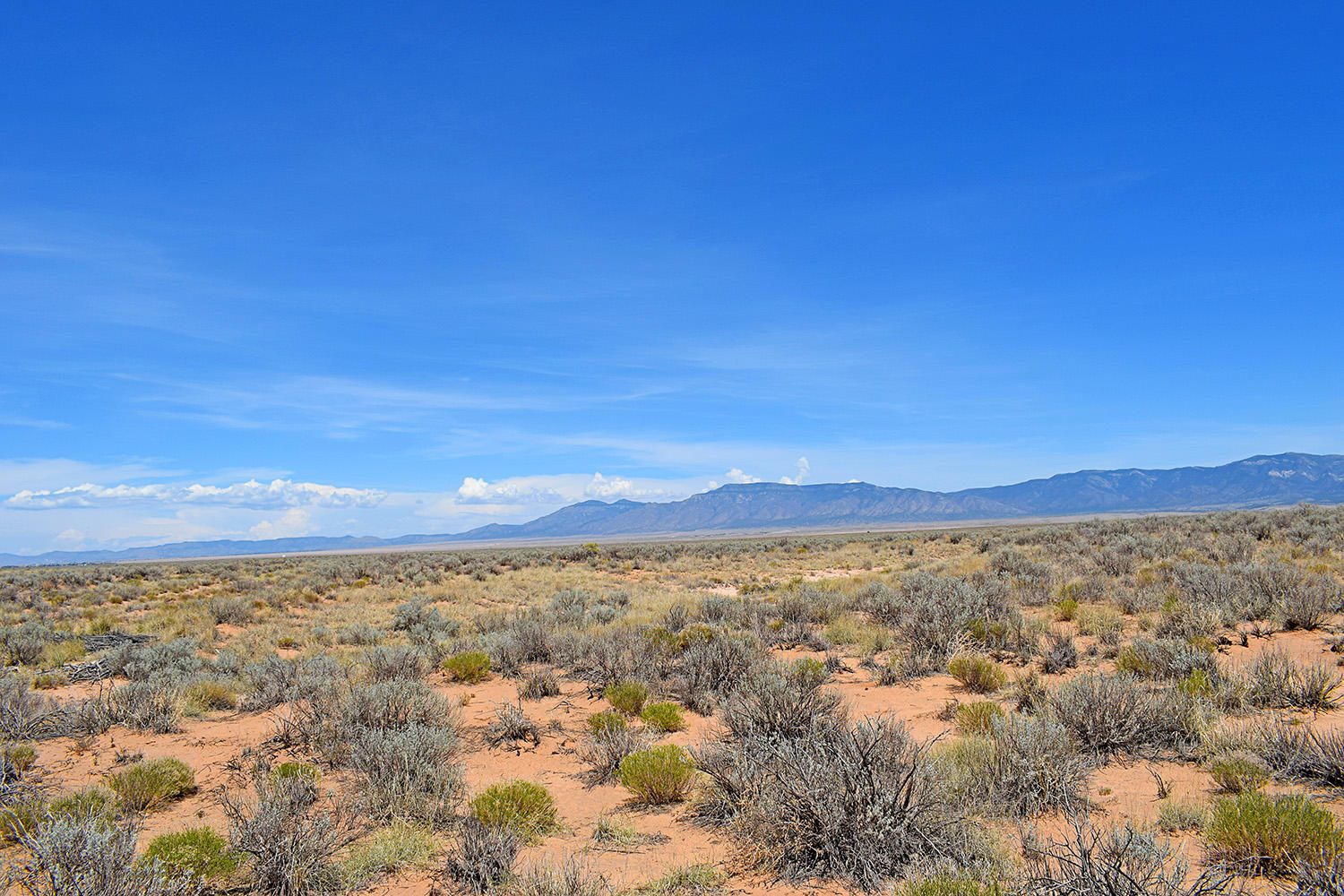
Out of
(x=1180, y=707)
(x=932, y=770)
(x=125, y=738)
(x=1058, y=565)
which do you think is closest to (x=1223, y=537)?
(x=1058, y=565)

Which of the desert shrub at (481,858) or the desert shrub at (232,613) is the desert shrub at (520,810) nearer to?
the desert shrub at (481,858)

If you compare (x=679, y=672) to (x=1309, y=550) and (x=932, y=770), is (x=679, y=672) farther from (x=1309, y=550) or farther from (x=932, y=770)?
(x=1309, y=550)

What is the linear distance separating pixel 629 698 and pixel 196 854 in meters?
4.90

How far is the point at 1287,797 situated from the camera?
4273mm

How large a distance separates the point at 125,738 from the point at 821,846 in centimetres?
877

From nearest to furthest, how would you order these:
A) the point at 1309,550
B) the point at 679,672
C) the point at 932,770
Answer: the point at 932,770, the point at 679,672, the point at 1309,550

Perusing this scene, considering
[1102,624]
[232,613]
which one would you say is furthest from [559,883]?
A: [232,613]

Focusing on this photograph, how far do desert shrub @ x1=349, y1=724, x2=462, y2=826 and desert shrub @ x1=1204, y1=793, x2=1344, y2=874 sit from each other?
18.5 ft

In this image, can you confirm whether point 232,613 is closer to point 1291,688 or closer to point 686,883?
point 686,883

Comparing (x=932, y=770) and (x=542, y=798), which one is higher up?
(x=932, y=770)

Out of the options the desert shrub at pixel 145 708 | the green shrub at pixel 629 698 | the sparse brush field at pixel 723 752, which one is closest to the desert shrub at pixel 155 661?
the sparse brush field at pixel 723 752

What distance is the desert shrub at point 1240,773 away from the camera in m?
5.01

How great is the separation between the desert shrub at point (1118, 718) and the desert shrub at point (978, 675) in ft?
7.51

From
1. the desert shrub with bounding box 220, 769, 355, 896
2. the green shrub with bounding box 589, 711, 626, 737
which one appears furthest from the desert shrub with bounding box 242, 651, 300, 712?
the green shrub with bounding box 589, 711, 626, 737
